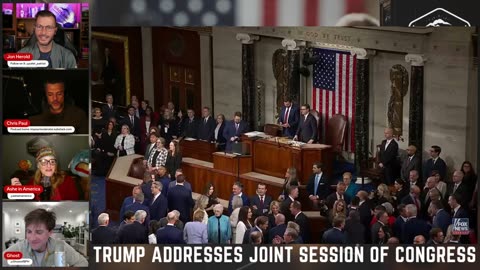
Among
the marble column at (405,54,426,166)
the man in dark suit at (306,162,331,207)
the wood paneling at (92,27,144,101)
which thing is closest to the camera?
the marble column at (405,54,426,166)

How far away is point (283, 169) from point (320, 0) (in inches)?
67.9

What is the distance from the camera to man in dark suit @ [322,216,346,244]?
13.4 meters

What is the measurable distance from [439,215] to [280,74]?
2128mm

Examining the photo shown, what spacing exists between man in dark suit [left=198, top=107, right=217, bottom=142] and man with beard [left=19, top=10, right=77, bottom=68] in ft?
4.62

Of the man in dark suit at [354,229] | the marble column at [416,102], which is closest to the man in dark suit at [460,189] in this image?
the marble column at [416,102]

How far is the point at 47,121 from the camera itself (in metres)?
13.3

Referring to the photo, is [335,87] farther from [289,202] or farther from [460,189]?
[460,189]

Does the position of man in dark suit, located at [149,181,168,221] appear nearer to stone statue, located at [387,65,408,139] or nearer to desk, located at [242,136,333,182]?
desk, located at [242,136,333,182]

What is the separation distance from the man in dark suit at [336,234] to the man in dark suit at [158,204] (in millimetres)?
1633

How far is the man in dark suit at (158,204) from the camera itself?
1336 cm

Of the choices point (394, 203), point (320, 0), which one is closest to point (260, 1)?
point (320, 0)

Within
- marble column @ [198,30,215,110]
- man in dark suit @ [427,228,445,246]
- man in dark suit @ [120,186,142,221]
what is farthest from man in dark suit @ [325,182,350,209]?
man in dark suit @ [120,186,142,221]

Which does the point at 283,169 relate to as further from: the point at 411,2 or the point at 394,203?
the point at 411,2

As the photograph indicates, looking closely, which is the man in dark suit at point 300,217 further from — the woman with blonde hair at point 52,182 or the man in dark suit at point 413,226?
the woman with blonde hair at point 52,182
